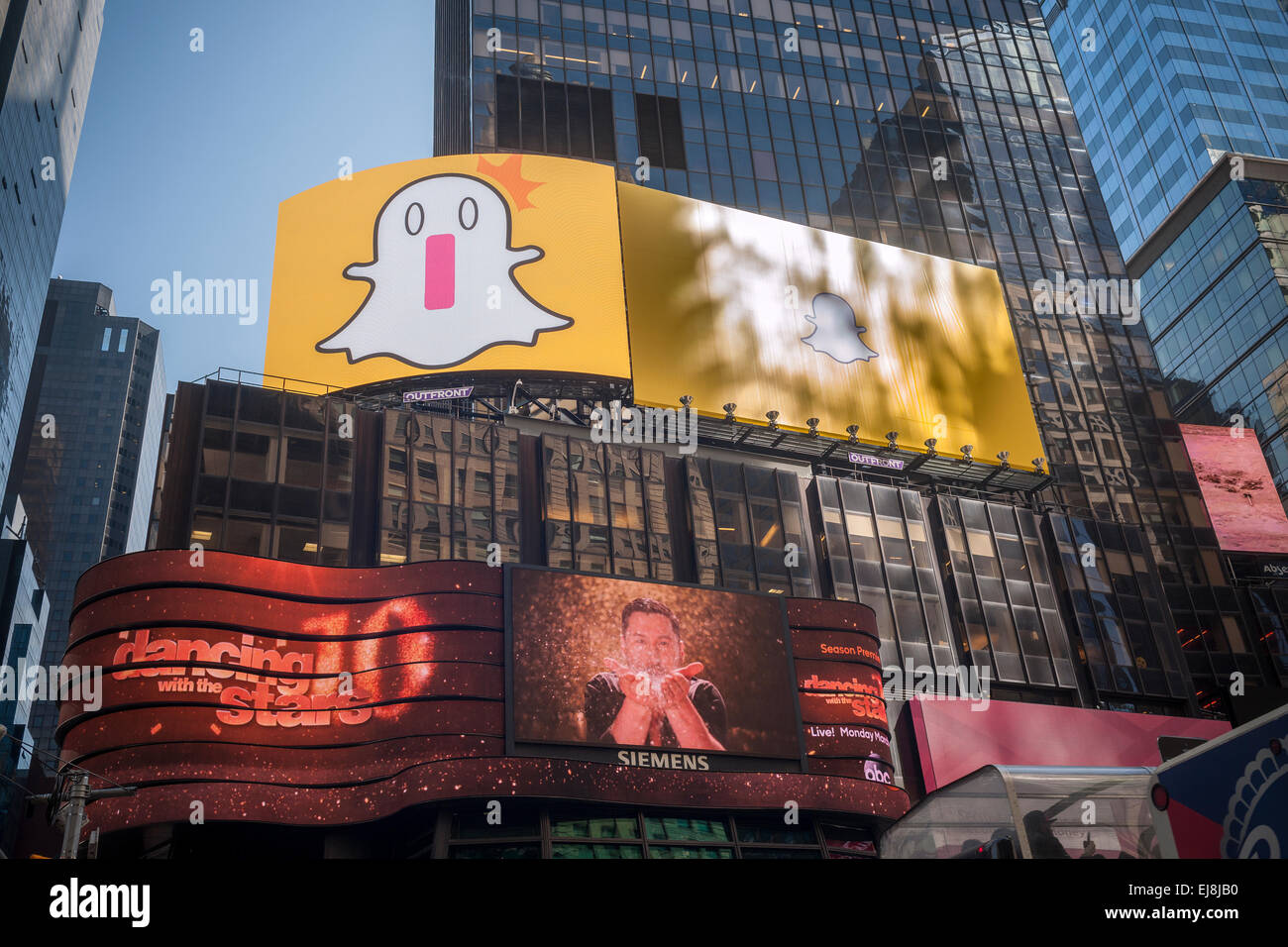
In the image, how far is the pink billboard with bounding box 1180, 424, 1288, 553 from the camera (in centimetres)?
5844

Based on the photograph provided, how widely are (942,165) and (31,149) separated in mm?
75906

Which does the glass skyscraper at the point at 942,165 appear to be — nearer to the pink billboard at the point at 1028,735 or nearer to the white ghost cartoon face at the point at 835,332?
the pink billboard at the point at 1028,735

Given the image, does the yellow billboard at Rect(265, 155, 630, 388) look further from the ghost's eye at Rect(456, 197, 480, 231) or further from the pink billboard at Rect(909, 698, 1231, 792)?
the pink billboard at Rect(909, 698, 1231, 792)

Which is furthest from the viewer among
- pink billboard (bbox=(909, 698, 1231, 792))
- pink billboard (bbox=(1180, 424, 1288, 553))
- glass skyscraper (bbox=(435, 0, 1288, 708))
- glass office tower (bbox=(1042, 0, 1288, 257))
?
glass office tower (bbox=(1042, 0, 1288, 257))

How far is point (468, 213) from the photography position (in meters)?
46.5

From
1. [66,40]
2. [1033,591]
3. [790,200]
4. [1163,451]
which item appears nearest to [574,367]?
[1033,591]

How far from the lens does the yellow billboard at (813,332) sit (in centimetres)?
4738

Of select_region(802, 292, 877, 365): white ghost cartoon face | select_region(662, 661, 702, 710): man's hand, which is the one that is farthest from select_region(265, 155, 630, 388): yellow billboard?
select_region(662, 661, 702, 710): man's hand

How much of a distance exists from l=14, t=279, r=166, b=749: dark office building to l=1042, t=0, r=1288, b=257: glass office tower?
13723 centimetres

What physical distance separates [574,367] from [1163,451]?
34774 mm

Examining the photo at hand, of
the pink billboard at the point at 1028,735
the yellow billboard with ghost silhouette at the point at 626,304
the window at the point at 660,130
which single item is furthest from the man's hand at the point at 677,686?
the window at the point at 660,130

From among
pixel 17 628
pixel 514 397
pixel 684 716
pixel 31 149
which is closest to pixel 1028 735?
pixel 684 716
